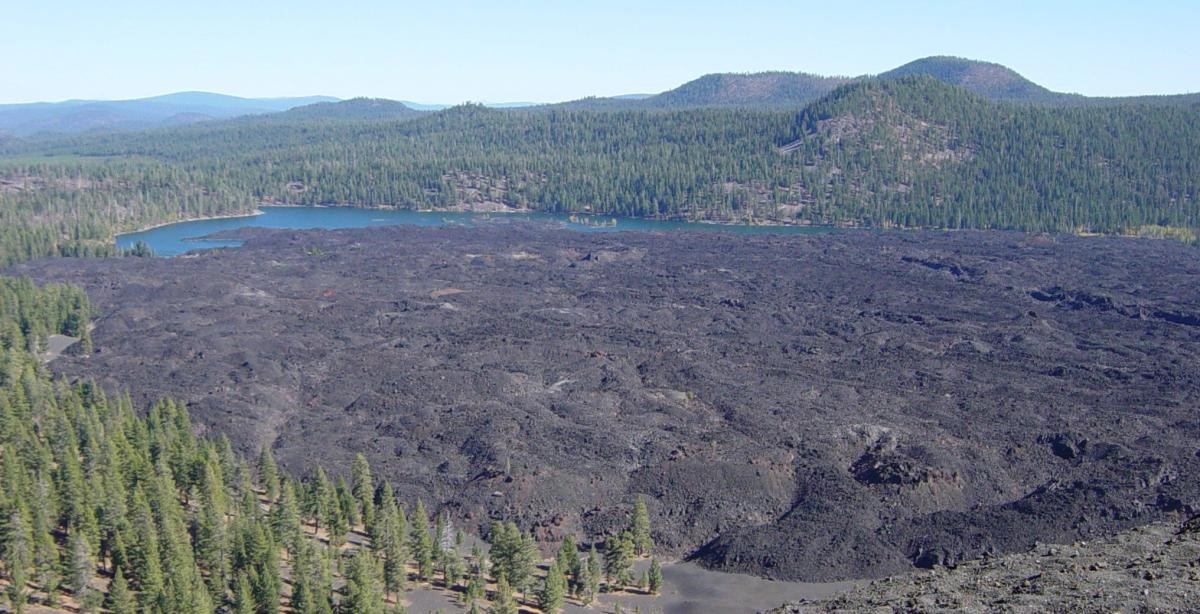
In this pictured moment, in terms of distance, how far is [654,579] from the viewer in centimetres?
4094

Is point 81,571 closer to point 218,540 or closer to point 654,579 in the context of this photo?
point 218,540

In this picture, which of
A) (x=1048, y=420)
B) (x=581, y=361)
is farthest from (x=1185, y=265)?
(x=581, y=361)

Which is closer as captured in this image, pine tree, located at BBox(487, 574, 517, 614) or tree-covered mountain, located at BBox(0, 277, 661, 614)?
pine tree, located at BBox(487, 574, 517, 614)

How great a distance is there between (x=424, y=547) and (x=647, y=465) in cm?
1471

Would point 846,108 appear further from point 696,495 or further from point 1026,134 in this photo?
point 696,495

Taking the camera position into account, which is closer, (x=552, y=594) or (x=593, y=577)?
(x=552, y=594)

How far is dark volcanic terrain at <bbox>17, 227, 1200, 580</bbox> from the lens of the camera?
4734cm

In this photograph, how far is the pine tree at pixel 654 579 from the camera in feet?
134

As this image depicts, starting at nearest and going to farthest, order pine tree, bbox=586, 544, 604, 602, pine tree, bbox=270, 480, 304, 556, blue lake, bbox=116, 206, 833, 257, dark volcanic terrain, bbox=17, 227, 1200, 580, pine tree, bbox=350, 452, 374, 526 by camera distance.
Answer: pine tree, bbox=586, 544, 604, 602, pine tree, bbox=270, 480, 304, 556, pine tree, bbox=350, 452, 374, 526, dark volcanic terrain, bbox=17, 227, 1200, 580, blue lake, bbox=116, 206, 833, 257

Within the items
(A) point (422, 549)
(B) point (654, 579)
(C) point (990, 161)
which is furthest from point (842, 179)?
(A) point (422, 549)

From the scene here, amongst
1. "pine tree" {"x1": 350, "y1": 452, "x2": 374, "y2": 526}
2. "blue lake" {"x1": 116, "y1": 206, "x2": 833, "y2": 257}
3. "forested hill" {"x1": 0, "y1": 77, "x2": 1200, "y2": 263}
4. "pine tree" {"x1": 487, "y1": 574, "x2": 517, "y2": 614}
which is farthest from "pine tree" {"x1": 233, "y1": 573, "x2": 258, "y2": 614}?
"forested hill" {"x1": 0, "y1": 77, "x2": 1200, "y2": 263}

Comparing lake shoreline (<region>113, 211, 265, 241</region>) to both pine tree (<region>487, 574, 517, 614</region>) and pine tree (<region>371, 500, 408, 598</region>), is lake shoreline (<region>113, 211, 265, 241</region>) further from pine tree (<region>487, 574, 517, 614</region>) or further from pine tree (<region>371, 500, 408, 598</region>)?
pine tree (<region>487, 574, 517, 614</region>)

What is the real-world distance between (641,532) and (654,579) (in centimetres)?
348

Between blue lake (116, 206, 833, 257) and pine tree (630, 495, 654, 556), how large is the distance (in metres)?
104
